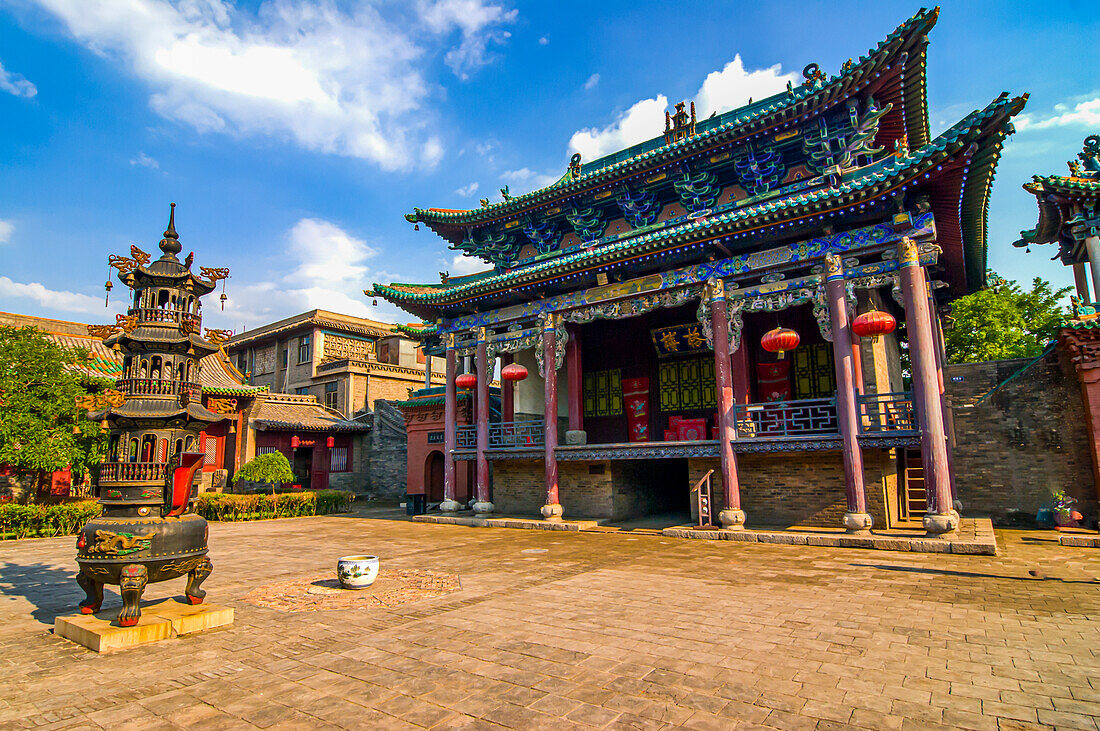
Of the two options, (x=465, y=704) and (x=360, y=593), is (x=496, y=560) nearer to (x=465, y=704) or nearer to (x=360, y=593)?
(x=360, y=593)

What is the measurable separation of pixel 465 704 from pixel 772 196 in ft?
43.6

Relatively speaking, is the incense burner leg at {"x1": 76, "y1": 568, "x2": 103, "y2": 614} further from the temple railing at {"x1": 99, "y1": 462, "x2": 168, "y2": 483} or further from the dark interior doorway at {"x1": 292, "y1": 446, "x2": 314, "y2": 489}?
the dark interior doorway at {"x1": 292, "y1": 446, "x2": 314, "y2": 489}

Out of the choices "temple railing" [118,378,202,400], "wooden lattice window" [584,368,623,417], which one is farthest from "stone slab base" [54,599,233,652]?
"wooden lattice window" [584,368,623,417]

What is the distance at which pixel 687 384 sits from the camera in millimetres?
16766

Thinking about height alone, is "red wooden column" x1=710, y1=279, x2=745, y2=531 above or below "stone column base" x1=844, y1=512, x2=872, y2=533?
above

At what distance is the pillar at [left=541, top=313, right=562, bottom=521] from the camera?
14789mm

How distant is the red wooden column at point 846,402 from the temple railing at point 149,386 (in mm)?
10741

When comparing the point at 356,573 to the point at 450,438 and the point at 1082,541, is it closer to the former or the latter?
the point at 450,438

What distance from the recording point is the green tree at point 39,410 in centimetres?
1420

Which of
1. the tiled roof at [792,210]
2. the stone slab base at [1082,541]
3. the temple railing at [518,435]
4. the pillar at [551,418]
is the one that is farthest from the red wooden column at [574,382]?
the stone slab base at [1082,541]

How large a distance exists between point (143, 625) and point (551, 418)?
1054 cm

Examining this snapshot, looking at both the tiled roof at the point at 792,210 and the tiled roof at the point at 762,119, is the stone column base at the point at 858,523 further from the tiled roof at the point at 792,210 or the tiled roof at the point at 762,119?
the tiled roof at the point at 762,119

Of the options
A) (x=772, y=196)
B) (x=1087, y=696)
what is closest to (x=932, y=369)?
(x=772, y=196)

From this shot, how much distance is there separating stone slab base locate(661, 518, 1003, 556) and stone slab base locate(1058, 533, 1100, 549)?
3.28 feet
